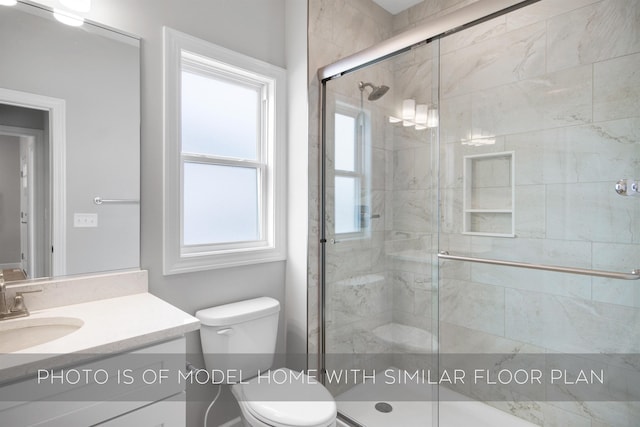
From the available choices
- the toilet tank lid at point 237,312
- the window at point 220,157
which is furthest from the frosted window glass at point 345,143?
the toilet tank lid at point 237,312

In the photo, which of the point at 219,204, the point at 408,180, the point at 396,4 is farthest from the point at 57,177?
the point at 396,4

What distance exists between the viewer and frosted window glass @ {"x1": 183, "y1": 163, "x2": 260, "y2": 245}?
5.84ft

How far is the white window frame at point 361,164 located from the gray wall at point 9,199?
144cm

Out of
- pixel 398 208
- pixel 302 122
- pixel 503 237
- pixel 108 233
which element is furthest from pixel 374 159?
pixel 108 233

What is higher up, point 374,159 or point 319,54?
point 319,54

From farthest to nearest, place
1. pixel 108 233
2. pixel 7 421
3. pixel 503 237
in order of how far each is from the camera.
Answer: pixel 503 237, pixel 108 233, pixel 7 421

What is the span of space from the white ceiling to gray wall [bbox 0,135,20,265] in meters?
2.31

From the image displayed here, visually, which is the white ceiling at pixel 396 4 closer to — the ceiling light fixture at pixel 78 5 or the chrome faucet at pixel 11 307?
the ceiling light fixture at pixel 78 5

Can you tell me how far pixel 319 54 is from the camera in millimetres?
2004

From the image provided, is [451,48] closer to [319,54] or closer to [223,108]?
[319,54]

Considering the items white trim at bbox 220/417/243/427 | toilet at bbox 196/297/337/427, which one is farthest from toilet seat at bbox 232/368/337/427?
white trim at bbox 220/417/243/427

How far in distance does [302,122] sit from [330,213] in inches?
21.9

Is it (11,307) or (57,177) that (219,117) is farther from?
(11,307)

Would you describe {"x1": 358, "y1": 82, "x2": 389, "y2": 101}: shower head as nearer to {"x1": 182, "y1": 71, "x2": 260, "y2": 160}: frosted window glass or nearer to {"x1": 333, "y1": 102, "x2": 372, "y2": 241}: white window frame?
{"x1": 333, "y1": 102, "x2": 372, "y2": 241}: white window frame
